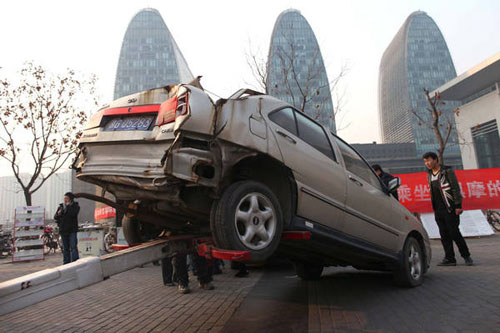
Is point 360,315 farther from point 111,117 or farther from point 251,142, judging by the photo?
point 111,117

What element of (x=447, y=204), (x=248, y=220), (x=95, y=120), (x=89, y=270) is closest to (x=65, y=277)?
(x=89, y=270)

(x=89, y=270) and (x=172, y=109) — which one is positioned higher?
(x=172, y=109)

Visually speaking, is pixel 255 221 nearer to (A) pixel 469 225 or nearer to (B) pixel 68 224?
(B) pixel 68 224

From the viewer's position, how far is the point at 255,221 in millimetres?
3037

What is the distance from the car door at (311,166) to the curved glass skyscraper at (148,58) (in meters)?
126

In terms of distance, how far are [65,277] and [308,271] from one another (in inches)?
174

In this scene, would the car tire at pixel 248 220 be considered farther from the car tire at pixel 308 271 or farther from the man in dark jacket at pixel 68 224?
the man in dark jacket at pixel 68 224

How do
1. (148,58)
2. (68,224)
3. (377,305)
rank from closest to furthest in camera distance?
(377,305)
(68,224)
(148,58)

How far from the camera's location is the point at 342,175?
400cm

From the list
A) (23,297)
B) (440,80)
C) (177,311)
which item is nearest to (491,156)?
(177,311)

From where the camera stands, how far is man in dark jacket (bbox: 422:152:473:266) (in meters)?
6.37

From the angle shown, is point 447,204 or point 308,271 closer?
point 308,271

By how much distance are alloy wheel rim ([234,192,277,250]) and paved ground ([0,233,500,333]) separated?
1.10m

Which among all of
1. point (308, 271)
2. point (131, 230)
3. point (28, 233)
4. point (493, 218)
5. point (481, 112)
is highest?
point (481, 112)
